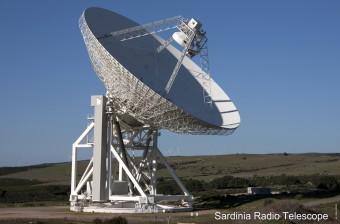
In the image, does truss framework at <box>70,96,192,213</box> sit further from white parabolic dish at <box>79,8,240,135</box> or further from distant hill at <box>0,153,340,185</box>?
distant hill at <box>0,153,340,185</box>

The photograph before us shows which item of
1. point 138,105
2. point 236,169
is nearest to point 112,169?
point 138,105

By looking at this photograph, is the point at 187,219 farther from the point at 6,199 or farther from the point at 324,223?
the point at 6,199

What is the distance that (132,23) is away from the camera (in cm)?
4881

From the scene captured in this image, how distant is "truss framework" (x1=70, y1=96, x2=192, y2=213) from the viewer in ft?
151

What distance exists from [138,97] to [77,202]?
12.4m

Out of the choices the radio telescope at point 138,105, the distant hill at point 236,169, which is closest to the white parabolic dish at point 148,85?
the radio telescope at point 138,105

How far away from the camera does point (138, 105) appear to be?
42.4m

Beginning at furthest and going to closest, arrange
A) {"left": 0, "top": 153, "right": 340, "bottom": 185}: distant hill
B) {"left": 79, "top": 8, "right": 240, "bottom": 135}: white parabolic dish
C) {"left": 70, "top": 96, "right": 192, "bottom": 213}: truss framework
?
{"left": 0, "top": 153, "right": 340, "bottom": 185}: distant hill < {"left": 70, "top": 96, "right": 192, "bottom": 213}: truss framework < {"left": 79, "top": 8, "right": 240, "bottom": 135}: white parabolic dish

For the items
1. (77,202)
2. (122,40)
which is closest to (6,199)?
(77,202)

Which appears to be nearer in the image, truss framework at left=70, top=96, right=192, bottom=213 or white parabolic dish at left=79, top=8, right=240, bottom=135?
white parabolic dish at left=79, top=8, right=240, bottom=135

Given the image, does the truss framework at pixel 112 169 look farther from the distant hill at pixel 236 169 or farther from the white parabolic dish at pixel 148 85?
the distant hill at pixel 236 169

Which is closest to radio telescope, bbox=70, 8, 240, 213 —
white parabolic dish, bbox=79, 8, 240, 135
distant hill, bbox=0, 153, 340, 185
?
white parabolic dish, bbox=79, 8, 240, 135

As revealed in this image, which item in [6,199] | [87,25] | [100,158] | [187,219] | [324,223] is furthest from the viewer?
[6,199]

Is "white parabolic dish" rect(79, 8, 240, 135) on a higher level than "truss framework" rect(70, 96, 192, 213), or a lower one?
higher
